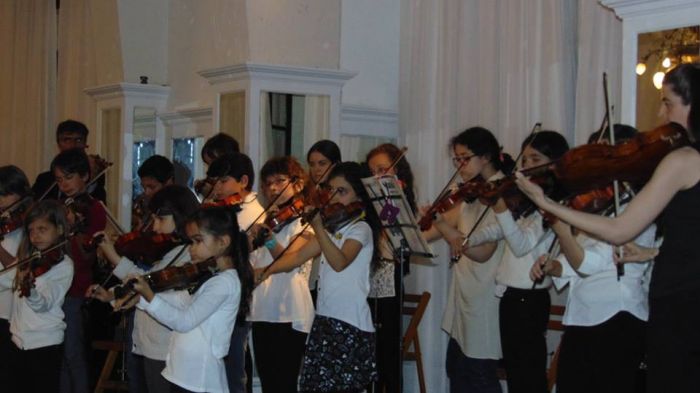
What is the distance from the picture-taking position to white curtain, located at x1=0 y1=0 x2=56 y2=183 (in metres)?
10.2

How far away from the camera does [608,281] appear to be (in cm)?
404

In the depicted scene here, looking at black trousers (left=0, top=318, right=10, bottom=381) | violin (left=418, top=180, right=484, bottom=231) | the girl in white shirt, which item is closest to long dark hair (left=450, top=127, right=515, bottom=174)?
violin (left=418, top=180, right=484, bottom=231)

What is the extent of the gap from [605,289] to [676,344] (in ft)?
3.23

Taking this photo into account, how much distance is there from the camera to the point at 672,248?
10.1ft

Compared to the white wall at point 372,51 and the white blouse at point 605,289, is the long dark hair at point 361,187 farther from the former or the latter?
the white wall at point 372,51

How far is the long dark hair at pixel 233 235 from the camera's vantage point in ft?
13.9

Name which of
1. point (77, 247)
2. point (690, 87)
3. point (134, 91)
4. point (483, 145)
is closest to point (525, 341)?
point (483, 145)

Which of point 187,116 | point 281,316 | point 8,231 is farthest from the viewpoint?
point 187,116

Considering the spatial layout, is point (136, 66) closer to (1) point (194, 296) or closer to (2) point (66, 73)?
(2) point (66, 73)

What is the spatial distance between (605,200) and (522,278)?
1078 mm

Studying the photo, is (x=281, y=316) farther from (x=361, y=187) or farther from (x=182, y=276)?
(x=182, y=276)

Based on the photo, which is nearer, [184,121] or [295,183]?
[295,183]

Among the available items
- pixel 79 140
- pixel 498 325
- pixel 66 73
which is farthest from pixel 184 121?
pixel 498 325

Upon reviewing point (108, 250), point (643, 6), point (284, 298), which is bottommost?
point (284, 298)
